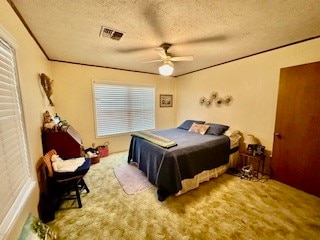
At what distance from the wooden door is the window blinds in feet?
11.5

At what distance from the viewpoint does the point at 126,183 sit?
103 inches

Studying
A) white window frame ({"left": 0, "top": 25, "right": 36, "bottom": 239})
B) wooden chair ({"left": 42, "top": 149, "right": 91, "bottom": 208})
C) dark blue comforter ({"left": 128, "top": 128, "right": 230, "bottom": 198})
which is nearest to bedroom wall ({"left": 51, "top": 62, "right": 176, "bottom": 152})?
dark blue comforter ({"left": 128, "top": 128, "right": 230, "bottom": 198})

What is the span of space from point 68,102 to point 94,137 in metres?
1.03

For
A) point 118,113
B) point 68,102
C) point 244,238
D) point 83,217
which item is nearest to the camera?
point 244,238

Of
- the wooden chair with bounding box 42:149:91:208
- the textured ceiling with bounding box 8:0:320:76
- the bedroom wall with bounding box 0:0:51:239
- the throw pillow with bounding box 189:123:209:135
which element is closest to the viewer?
the bedroom wall with bounding box 0:0:51:239

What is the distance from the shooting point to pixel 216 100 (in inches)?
147

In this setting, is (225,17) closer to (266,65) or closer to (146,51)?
(146,51)

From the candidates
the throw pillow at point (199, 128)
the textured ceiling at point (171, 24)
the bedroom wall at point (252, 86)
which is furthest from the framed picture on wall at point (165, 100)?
the textured ceiling at point (171, 24)

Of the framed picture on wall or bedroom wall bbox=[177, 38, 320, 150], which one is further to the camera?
the framed picture on wall

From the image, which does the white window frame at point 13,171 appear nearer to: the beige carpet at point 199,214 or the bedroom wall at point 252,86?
the beige carpet at point 199,214

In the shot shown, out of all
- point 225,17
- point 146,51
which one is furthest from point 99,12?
point 225,17

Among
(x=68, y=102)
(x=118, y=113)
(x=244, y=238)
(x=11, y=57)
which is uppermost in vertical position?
(x=11, y=57)

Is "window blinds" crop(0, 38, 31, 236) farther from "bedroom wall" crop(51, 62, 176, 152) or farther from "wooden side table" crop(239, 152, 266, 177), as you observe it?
"wooden side table" crop(239, 152, 266, 177)

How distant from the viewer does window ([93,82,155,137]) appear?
3812 millimetres
